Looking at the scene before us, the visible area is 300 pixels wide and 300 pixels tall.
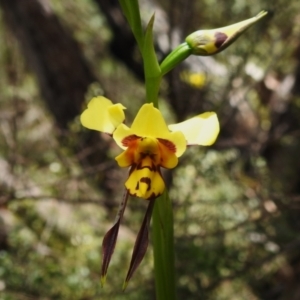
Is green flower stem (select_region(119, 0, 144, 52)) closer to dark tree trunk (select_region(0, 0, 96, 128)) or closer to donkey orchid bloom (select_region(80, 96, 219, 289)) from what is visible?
donkey orchid bloom (select_region(80, 96, 219, 289))

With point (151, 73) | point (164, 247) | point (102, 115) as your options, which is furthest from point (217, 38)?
point (164, 247)

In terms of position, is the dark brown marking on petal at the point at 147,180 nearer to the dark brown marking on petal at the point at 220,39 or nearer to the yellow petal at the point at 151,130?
the yellow petal at the point at 151,130

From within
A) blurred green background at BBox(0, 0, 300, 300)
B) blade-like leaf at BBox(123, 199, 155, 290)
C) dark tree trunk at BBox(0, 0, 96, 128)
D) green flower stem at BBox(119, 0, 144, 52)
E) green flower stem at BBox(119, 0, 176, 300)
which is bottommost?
blade-like leaf at BBox(123, 199, 155, 290)

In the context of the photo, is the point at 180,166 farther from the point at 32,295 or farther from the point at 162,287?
the point at 162,287

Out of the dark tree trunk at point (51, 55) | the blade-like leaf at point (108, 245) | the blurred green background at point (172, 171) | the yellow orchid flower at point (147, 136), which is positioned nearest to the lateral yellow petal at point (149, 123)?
the yellow orchid flower at point (147, 136)

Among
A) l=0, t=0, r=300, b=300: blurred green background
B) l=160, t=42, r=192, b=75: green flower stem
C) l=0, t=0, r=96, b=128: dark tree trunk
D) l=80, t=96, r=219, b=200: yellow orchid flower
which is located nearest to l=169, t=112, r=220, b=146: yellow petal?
l=80, t=96, r=219, b=200: yellow orchid flower

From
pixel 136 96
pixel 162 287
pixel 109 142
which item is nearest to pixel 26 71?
pixel 136 96
